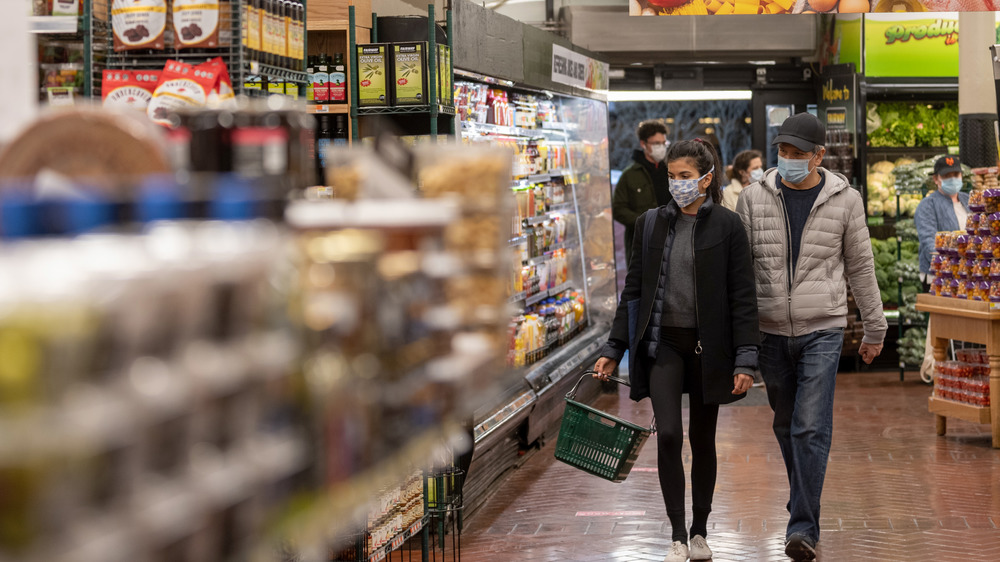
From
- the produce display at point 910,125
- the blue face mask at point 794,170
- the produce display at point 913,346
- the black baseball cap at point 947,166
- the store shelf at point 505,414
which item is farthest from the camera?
the produce display at point 910,125

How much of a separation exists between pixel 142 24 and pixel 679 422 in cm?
298

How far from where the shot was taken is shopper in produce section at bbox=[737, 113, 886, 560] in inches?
196

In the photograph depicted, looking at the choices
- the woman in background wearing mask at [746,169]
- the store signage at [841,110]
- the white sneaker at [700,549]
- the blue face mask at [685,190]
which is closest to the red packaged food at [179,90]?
the blue face mask at [685,190]

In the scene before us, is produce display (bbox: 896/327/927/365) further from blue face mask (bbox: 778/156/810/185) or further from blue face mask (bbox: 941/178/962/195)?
blue face mask (bbox: 778/156/810/185)

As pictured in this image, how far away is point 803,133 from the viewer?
507 cm

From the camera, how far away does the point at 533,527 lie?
5.80 metres

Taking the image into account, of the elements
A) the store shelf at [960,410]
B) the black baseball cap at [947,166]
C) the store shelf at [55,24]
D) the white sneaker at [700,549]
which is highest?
the store shelf at [55,24]

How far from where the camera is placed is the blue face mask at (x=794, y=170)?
5.03m

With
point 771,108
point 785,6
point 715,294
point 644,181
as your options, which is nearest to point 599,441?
point 715,294

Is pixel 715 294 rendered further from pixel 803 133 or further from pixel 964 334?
pixel 964 334

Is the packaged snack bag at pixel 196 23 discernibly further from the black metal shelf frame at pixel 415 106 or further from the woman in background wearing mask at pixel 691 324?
the woman in background wearing mask at pixel 691 324

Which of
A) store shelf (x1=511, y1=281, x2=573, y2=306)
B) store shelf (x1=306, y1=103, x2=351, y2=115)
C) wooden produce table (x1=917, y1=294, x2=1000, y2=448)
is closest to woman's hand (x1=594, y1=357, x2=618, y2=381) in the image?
store shelf (x1=306, y1=103, x2=351, y2=115)

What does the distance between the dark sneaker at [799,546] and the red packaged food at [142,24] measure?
3.42 meters

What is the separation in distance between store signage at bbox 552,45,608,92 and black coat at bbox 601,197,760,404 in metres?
3.76
